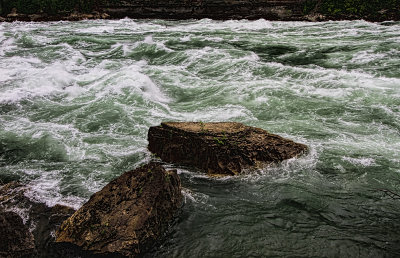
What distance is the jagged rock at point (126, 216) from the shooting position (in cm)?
372

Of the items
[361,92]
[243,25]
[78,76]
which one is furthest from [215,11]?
[361,92]

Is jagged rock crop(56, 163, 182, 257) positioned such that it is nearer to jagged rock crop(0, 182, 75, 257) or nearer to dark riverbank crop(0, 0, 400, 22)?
jagged rock crop(0, 182, 75, 257)

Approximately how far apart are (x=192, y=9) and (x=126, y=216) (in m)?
26.0

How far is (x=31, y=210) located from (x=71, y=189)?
0.71 m

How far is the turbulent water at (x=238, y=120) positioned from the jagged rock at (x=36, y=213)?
0.23 meters

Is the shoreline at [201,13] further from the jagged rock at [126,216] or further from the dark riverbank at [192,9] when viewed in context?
the jagged rock at [126,216]

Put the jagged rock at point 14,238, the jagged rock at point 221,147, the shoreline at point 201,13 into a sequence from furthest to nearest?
the shoreline at point 201,13 < the jagged rock at point 221,147 < the jagged rock at point 14,238

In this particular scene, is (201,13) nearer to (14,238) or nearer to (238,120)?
(238,120)

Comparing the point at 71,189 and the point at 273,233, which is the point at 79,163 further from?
the point at 273,233

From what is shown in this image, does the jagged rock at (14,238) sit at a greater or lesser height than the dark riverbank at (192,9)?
lesser

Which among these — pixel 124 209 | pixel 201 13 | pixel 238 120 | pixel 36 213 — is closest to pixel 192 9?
pixel 201 13

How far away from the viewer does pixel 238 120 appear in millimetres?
7887

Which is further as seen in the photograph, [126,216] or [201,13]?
[201,13]

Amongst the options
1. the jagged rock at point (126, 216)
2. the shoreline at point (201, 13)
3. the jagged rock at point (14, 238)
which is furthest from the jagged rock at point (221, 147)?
the shoreline at point (201, 13)
